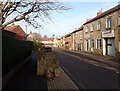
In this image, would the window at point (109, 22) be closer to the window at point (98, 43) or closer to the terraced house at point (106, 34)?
the terraced house at point (106, 34)

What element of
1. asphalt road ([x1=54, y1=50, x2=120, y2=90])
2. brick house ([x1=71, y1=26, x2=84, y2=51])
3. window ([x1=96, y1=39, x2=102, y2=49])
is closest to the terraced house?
window ([x1=96, y1=39, x2=102, y2=49])

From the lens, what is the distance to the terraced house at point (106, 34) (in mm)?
31531

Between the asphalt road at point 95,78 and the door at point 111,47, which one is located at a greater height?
the door at point 111,47

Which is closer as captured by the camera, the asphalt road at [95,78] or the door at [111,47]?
the asphalt road at [95,78]

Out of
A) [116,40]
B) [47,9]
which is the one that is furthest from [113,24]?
[47,9]

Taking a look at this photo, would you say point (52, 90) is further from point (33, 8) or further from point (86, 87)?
point (33, 8)

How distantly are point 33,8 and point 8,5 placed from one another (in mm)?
2145

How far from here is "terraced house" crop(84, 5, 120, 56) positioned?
3153 centimetres

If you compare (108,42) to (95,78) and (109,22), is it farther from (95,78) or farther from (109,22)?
(95,78)

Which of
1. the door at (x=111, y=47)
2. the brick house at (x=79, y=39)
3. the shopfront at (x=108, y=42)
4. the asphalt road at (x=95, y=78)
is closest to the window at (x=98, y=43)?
the shopfront at (x=108, y=42)

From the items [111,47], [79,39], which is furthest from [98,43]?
[79,39]

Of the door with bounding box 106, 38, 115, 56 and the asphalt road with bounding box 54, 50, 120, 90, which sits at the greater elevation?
the door with bounding box 106, 38, 115, 56

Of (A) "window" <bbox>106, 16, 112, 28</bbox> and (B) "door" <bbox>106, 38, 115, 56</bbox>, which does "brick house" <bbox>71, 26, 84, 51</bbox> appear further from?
(B) "door" <bbox>106, 38, 115, 56</bbox>

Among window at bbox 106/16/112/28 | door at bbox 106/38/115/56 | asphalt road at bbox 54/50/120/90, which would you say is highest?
window at bbox 106/16/112/28
